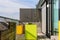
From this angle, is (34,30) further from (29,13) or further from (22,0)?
(29,13)

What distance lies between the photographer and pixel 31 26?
10789mm

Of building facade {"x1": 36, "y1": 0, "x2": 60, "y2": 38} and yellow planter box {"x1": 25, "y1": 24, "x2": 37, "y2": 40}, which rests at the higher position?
building facade {"x1": 36, "y1": 0, "x2": 60, "y2": 38}

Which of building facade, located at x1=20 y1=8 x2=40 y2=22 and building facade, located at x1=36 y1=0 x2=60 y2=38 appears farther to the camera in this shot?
building facade, located at x1=20 y1=8 x2=40 y2=22

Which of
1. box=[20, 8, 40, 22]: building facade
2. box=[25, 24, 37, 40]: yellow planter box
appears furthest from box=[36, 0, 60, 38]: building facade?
box=[20, 8, 40, 22]: building facade

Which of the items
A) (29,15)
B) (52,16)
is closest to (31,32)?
(52,16)

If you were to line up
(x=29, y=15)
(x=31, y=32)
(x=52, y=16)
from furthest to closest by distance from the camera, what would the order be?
(x=29, y=15) < (x=52, y=16) < (x=31, y=32)

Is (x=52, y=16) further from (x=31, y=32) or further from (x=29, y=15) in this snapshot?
(x=29, y=15)

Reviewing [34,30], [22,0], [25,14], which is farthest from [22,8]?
[34,30]

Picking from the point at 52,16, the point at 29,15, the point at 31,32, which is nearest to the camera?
the point at 31,32

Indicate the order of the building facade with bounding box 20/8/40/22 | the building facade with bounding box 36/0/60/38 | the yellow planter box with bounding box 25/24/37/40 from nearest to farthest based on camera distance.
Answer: the building facade with bounding box 36/0/60/38
the yellow planter box with bounding box 25/24/37/40
the building facade with bounding box 20/8/40/22

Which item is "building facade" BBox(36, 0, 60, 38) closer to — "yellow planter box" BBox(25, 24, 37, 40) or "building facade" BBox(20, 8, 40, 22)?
"yellow planter box" BBox(25, 24, 37, 40)

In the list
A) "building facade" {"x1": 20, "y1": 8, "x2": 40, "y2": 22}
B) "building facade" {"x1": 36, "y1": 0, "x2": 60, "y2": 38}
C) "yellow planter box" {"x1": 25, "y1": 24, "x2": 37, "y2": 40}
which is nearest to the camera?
"building facade" {"x1": 36, "y1": 0, "x2": 60, "y2": 38}

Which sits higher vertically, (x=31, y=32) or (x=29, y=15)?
(x=29, y=15)

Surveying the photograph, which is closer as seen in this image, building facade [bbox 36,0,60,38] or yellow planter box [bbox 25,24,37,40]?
building facade [bbox 36,0,60,38]
